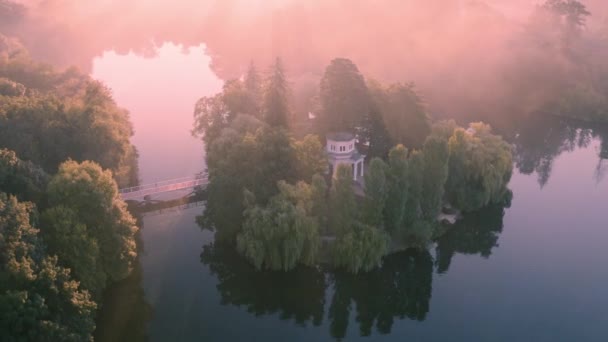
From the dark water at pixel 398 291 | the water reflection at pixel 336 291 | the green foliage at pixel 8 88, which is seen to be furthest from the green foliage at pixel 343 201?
the green foliage at pixel 8 88

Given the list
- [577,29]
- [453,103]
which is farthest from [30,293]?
[577,29]

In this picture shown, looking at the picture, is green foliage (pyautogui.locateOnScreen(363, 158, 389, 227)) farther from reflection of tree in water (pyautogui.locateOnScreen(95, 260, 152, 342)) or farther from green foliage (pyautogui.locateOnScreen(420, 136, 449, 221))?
reflection of tree in water (pyautogui.locateOnScreen(95, 260, 152, 342))

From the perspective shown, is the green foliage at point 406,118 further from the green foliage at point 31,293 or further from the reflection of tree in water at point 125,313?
the green foliage at point 31,293

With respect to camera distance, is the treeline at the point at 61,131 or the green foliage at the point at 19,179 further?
the treeline at the point at 61,131

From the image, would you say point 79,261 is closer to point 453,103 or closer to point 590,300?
point 590,300

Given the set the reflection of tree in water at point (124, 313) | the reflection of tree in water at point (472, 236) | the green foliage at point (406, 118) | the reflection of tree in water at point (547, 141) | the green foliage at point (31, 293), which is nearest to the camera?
the green foliage at point (31, 293)

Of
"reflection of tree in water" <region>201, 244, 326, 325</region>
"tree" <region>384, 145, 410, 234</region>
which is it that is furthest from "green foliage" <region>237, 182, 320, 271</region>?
"tree" <region>384, 145, 410, 234</region>

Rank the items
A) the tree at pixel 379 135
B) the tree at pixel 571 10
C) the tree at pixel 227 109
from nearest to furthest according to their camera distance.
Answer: the tree at pixel 379 135
the tree at pixel 227 109
the tree at pixel 571 10

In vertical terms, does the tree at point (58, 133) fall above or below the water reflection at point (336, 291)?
Result: above
